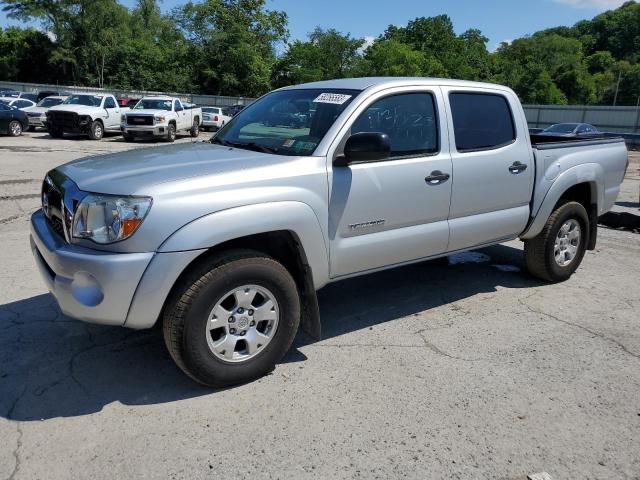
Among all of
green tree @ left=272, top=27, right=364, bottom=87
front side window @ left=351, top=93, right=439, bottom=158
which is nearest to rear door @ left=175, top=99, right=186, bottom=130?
front side window @ left=351, top=93, right=439, bottom=158

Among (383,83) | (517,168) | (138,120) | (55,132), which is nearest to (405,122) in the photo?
(383,83)

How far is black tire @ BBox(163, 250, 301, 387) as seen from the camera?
10.3 feet

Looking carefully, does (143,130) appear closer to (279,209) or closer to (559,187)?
(559,187)

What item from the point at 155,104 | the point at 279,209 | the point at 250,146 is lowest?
the point at 279,209

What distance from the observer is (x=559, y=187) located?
520 centimetres

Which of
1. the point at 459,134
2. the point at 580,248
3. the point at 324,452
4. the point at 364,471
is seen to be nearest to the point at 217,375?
the point at 324,452

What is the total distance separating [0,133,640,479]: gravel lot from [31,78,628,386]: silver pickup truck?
0.39m

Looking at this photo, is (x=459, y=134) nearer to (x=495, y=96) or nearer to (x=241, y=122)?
(x=495, y=96)

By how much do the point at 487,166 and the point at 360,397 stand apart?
7.38 feet

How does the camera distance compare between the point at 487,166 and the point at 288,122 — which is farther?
the point at 487,166

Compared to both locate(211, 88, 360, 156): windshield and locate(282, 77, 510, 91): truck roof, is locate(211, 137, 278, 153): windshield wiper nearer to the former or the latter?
locate(211, 88, 360, 156): windshield

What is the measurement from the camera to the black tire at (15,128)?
2105 centimetres

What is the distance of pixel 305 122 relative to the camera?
401 centimetres

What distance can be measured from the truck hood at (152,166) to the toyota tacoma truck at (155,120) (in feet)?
61.6
